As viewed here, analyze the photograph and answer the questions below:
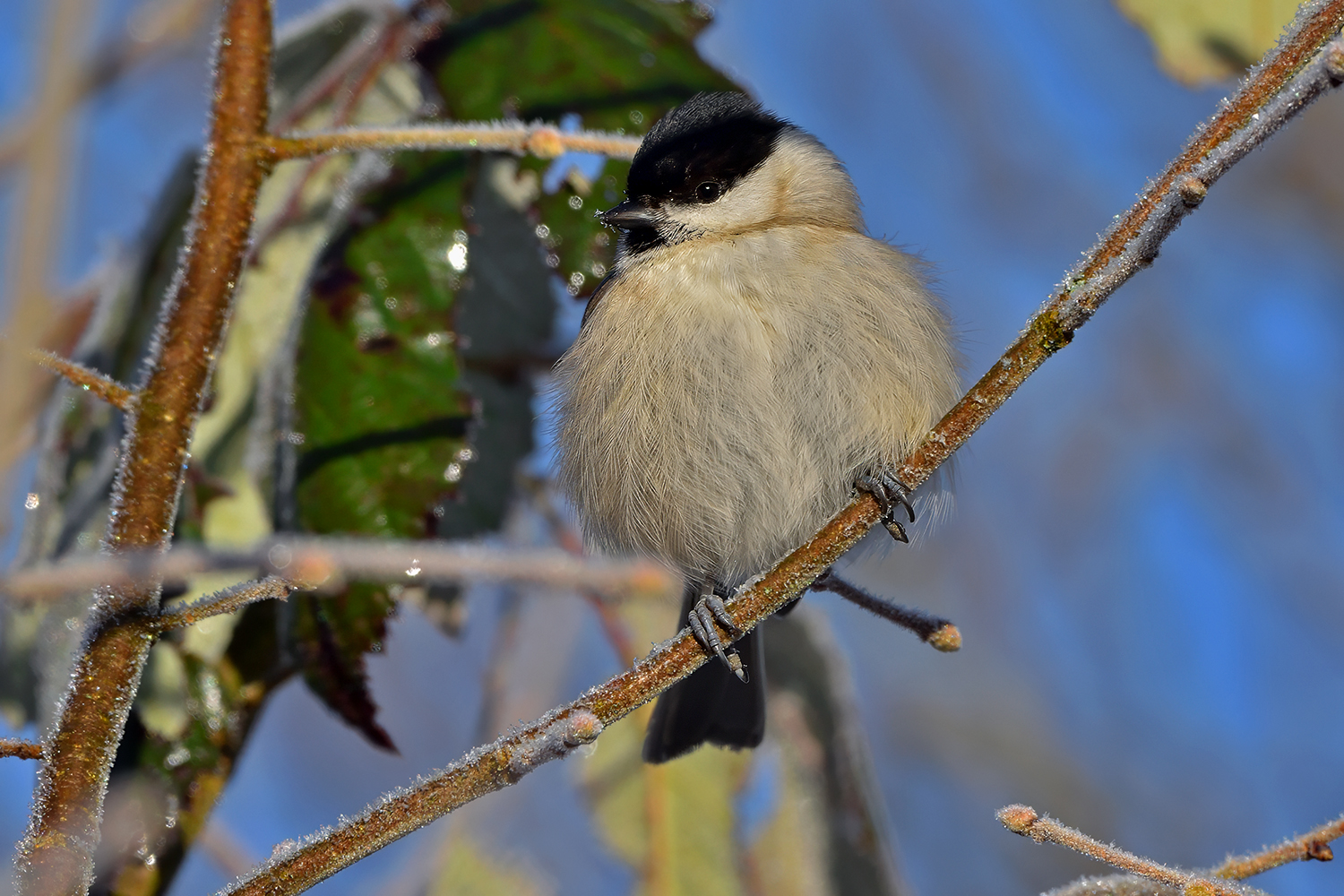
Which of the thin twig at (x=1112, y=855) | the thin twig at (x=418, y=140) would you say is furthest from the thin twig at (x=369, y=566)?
the thin twig at (x=418, y=140)

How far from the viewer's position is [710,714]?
7.02 feet

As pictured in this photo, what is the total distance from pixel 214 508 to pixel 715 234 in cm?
101

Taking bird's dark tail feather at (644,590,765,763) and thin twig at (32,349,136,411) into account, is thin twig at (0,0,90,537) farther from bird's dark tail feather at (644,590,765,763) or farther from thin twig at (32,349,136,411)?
bird's dark tail feather at (644,590,765,763)

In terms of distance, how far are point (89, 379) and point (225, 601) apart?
30cm

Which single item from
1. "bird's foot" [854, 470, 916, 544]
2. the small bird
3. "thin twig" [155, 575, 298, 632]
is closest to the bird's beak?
the small bird

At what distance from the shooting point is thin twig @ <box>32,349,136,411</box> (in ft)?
3.40

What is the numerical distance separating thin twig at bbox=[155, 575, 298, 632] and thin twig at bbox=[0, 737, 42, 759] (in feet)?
0.49

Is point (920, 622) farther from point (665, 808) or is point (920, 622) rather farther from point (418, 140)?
point (665, 808)

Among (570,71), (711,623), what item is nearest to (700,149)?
(570,71)

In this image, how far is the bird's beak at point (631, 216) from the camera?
2.18 m

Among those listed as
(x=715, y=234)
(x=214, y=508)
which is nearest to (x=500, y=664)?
(x=214, y=508)

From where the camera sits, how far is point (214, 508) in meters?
1.83

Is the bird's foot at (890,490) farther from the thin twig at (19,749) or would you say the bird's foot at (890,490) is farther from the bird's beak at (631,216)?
the thin twig at (19,749)

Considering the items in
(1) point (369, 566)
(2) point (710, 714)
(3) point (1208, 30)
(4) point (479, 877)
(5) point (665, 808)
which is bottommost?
(4) point (479, 877)
